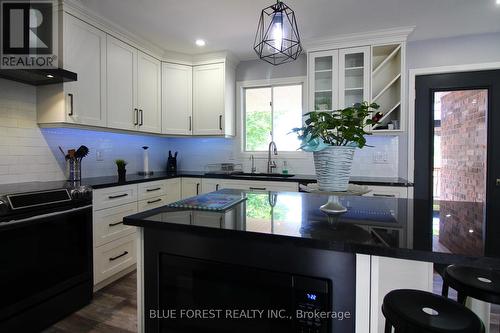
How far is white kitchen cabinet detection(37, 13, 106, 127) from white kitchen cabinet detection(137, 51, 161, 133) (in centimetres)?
53

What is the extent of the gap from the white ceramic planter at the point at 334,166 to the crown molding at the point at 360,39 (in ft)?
8.28

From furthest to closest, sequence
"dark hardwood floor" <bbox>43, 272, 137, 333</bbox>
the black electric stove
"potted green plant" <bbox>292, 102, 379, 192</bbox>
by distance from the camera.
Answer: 1. "dark hardwood floor" <bbox>43, 272, 137, 333</bbox>
2. the black electric stove
3. "potted green plant" <bbox>292, 102, 379, 192</bbox>

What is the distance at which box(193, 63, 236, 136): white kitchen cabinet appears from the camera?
372 cm

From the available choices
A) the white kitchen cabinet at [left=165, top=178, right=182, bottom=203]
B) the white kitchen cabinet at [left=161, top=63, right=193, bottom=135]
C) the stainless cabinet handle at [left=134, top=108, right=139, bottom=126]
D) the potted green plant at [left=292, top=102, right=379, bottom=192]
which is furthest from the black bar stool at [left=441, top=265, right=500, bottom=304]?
the white kitchen cabinet at [left=161, top=63, right=193, bottom=135]

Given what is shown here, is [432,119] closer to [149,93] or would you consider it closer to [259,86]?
[259,86]

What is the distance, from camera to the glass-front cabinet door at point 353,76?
320 centimetres

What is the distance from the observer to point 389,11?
2623 mm

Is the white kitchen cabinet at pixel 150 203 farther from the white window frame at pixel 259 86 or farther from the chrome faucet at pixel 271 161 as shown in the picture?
the chrome faucet at pixel 271 161

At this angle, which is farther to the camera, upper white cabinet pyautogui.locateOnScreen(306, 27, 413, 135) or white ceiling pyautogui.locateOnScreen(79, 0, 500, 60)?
upper white cabinet pyautogui.locateOnScreen(306, 27, 413, 135)

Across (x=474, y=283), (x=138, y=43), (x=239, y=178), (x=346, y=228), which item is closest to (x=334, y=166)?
(x=346, y=228)

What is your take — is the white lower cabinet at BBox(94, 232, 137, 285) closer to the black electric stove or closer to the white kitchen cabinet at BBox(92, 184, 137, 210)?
the black electric stove

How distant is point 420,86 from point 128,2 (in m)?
3.21

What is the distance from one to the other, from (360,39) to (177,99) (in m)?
2.37

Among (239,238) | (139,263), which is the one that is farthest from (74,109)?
(239,238)
